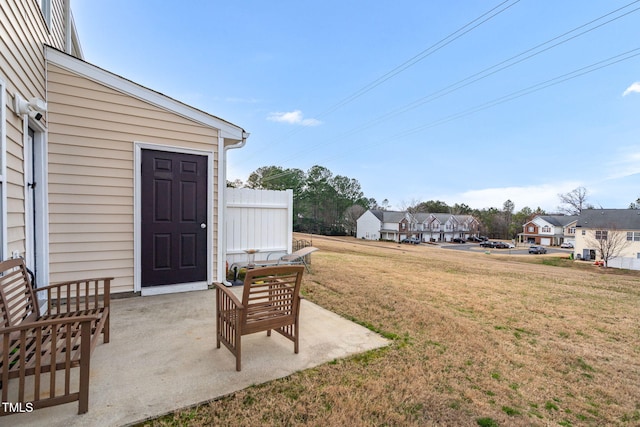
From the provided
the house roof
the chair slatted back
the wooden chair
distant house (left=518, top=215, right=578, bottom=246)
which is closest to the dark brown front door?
the wooden chair

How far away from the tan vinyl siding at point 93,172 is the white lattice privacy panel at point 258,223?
1717 millimetres

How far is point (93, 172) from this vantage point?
3779mm

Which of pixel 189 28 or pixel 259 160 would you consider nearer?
pixel 189 28

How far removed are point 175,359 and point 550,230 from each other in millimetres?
55081

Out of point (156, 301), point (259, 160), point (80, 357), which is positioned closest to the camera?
point (80, 357)

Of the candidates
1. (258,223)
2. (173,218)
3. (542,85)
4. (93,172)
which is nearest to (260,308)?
(173,218)

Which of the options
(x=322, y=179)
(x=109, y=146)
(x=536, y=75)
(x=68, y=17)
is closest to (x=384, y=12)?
(x=536, y=75)

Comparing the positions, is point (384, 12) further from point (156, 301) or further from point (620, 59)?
point (156, 301)

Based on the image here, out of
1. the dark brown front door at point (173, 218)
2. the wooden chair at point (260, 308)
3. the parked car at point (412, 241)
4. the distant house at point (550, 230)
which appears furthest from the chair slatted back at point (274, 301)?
the distant house at point (550, 230)

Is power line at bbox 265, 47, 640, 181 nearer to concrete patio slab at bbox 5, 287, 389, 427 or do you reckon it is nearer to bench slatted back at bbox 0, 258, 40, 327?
concrete patio slab at bbox 5, 287, 389, 427

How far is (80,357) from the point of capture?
5.36 ft

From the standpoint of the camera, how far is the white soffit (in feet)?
11.7

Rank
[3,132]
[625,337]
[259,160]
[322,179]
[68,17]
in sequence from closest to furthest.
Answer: [3,132]
[625,337]
[68,17]
[259,160]
[322,179]

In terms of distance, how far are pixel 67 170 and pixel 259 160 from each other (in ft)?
108
